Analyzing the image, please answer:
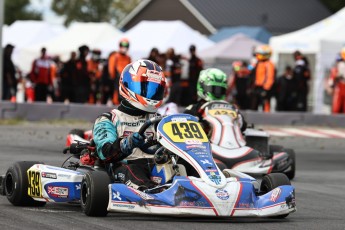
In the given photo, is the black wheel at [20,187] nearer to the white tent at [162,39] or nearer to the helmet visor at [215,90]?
the helmet visor at [215,90]

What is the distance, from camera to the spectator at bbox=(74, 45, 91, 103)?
2375cm

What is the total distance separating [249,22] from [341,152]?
4123 centimetres

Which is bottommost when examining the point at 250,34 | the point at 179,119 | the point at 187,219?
the point at 187,219

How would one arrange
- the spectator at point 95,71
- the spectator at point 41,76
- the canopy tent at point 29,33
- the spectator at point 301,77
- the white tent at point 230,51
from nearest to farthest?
the spectator at point 41,76 < the spectator at point 301,77 < the spectator at point 95,71 < the white tent at point 230,51 < the canopy tent at point 29,33

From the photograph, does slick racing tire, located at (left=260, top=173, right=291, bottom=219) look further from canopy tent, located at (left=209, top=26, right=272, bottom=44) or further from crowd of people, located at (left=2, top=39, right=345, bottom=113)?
canopy tent, located at (left=209, top=26, right=272, bottom=44)

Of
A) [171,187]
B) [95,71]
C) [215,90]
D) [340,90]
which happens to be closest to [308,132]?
[340,90]

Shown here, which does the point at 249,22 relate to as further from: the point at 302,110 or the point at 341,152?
the point at 341,152

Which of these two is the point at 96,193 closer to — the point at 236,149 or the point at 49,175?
the point at 49,175

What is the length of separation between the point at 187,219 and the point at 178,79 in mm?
15820

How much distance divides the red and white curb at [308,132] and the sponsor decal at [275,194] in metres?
11.2

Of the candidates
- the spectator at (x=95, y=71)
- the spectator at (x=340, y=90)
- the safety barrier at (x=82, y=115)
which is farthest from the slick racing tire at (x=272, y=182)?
the spectator at (x=95, y=71)

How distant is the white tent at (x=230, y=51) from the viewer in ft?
106

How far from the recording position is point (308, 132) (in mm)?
19984

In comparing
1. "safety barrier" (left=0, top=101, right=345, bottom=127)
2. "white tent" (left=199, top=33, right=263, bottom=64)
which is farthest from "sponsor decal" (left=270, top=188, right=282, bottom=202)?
"white tent" (left=199, top=33, right=263, bottom=64)
